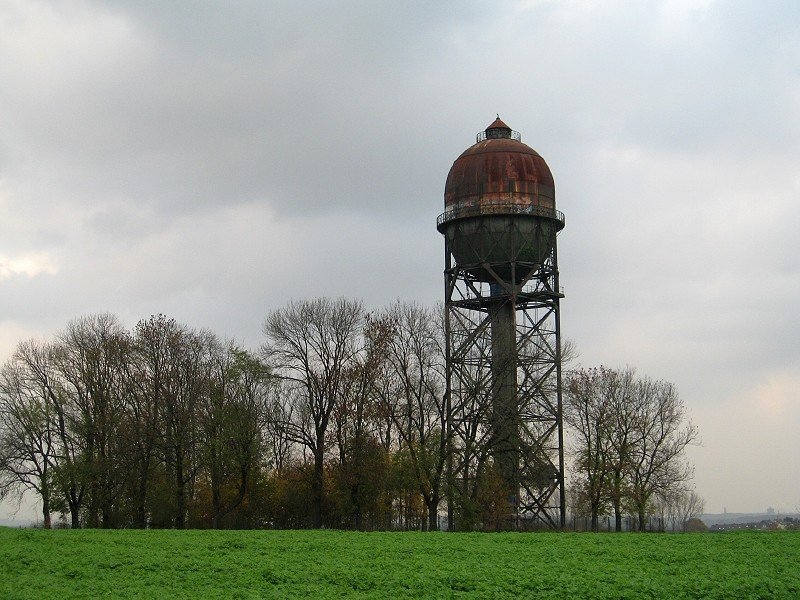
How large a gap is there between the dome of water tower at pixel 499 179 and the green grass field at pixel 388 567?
72.7 ft

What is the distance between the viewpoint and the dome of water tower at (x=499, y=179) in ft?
177

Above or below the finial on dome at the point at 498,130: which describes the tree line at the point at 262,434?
below

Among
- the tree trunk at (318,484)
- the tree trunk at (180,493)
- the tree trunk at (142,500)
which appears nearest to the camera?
the tree trunk at (180,493)

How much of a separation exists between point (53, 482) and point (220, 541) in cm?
2380

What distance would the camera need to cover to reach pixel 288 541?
33.9 m

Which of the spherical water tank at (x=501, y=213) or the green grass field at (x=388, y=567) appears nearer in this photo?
the green grass field at (x=388, y=567)

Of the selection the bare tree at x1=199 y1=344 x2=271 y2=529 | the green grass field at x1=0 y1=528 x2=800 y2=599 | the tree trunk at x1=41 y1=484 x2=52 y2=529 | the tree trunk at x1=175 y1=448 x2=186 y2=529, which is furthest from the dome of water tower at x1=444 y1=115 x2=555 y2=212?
the tree trunk at x1=41 y1=484 x2=52 y2=529

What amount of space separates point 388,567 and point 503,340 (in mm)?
25909

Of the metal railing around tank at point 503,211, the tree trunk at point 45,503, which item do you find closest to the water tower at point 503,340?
the metal railing around tank at point 503,211

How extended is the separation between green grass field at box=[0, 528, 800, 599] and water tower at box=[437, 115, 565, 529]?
47.5ft

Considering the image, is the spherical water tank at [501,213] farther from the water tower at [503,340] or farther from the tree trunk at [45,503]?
the tree trunk at [45,503]

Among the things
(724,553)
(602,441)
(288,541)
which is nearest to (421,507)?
(602,441)

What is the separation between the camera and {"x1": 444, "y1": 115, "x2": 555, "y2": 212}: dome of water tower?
53875mm

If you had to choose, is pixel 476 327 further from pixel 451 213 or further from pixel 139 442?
pixel 139 442
